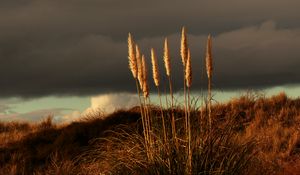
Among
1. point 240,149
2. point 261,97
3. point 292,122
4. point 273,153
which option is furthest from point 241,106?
point 240,149

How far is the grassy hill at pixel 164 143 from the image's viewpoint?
7840mm

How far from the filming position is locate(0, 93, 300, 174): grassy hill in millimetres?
7840

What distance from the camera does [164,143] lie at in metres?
7.94

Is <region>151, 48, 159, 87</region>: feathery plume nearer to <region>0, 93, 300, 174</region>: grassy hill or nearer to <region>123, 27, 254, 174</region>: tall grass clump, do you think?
<region>123, 27, 254, 174</region>: tall grass clump

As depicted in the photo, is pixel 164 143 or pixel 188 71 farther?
pixel 164 143

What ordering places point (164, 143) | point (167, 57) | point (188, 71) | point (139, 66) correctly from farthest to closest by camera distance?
point (164, 143) < point (139, 66) < point (167, 57) < point (188, 71)

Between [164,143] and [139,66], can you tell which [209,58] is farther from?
[164,143]

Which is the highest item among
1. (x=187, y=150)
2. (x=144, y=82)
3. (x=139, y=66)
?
(x=139, y=66)

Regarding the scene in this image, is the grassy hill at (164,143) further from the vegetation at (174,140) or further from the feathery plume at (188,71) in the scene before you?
the feathery plume at (188,71)

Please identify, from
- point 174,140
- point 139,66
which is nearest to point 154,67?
point 139,66

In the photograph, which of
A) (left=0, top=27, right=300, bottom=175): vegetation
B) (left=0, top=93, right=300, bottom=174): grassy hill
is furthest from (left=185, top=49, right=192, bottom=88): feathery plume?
(left=0, top=93, right=300, bottom=174): grassy hill

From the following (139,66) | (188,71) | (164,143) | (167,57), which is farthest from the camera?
(164,143)

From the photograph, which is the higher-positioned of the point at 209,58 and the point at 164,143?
the point at 209,58

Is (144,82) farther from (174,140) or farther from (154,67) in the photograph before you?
(174,140)
